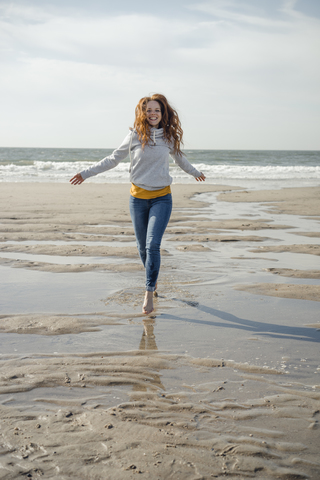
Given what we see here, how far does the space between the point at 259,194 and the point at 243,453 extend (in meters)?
13.9

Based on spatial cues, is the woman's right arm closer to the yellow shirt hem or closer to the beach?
the yellow shirt hem

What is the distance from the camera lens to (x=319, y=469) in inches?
76.7

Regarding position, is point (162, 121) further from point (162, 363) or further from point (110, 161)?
point (162, 363)

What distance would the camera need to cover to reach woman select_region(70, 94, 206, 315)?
4.02 metres

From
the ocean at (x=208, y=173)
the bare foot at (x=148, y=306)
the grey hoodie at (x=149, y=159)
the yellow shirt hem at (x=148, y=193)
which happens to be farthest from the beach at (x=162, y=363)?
the ocean at (x=208, y=173)

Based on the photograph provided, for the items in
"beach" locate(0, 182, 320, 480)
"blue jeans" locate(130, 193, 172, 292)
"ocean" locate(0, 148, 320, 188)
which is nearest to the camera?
"beach" locate(0, 182, 320, 480)

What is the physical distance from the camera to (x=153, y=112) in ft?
13.1

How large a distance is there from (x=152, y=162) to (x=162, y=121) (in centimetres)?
40

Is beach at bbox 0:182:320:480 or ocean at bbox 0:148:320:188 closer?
beach at bbox 0:182:320:480

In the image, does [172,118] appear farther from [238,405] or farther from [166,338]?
[238,405]

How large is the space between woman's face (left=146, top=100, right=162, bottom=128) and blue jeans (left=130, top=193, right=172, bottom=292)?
2.34ft

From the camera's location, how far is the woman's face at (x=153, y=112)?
4008 millimetres

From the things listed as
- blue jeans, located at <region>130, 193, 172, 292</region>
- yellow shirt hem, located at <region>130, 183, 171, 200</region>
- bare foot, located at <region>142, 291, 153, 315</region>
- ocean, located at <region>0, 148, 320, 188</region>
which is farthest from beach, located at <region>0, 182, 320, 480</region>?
ocean, located at <region>0, 148, 320, 188</region>

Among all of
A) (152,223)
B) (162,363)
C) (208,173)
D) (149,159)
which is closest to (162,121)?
(149,159)
